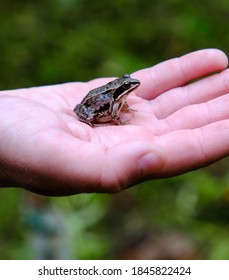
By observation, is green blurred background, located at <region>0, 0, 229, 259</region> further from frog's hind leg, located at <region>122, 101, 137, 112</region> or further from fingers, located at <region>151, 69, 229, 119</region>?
fingers, located at <region>151, 69, 229, 119</region>

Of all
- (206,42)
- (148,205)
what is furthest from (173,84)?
(206,42)

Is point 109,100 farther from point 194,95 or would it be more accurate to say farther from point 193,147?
point 193,147

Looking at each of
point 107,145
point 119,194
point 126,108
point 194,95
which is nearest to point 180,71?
point 194,95

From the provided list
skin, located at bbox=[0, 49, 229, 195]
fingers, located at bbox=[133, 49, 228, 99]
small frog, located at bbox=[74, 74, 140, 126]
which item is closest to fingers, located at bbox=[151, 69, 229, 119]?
skin, located at bbox=[0, 49, 229, 195]

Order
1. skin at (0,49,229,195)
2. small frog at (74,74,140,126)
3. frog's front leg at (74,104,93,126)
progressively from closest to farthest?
skin at (0,49,229,195) → frog's front leg at (74,104,93,126) → small frog at (74,74,140,126)

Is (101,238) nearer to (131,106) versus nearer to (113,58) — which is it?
(131,106)
